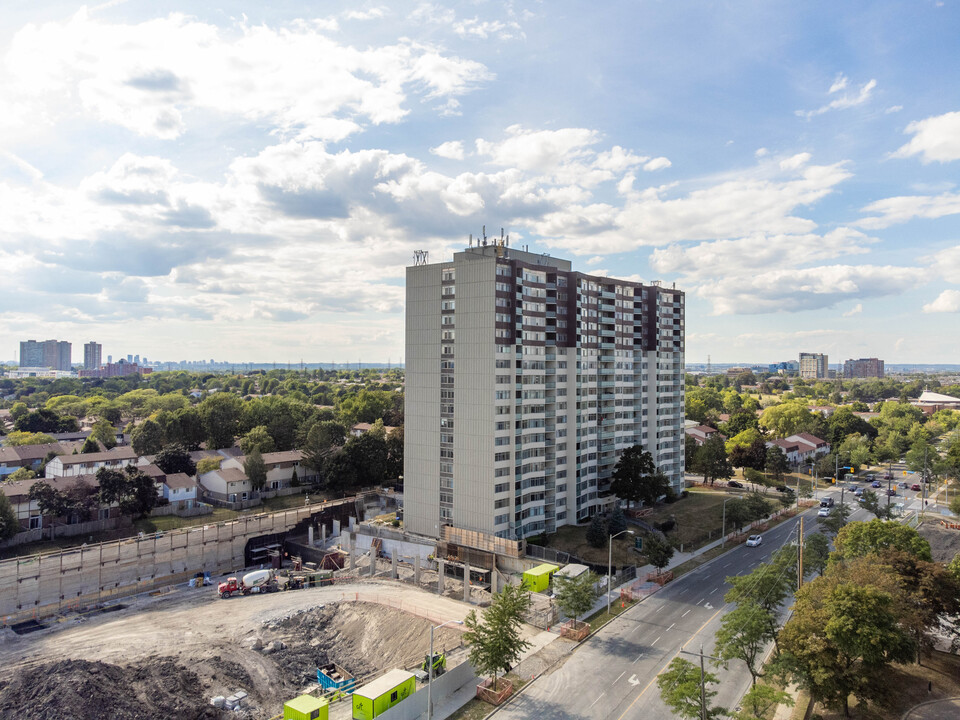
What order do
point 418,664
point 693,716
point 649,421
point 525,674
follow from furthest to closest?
point 649,421, point 418,664, point 525,674, point 693,716

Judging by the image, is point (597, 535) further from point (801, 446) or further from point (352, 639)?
point (801, 446)

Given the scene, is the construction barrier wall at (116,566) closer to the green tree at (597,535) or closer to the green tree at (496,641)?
the green tree at (597,535)

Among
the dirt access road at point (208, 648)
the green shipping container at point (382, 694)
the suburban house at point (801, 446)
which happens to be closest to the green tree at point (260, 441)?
the dirt access road at point (208, 648)

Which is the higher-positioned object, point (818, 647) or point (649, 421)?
point (649, 421)

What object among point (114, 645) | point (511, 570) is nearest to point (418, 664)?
point (511, 570)

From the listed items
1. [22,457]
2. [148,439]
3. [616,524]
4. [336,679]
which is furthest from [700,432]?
[22,457]

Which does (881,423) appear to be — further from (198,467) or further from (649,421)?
(198,467)
